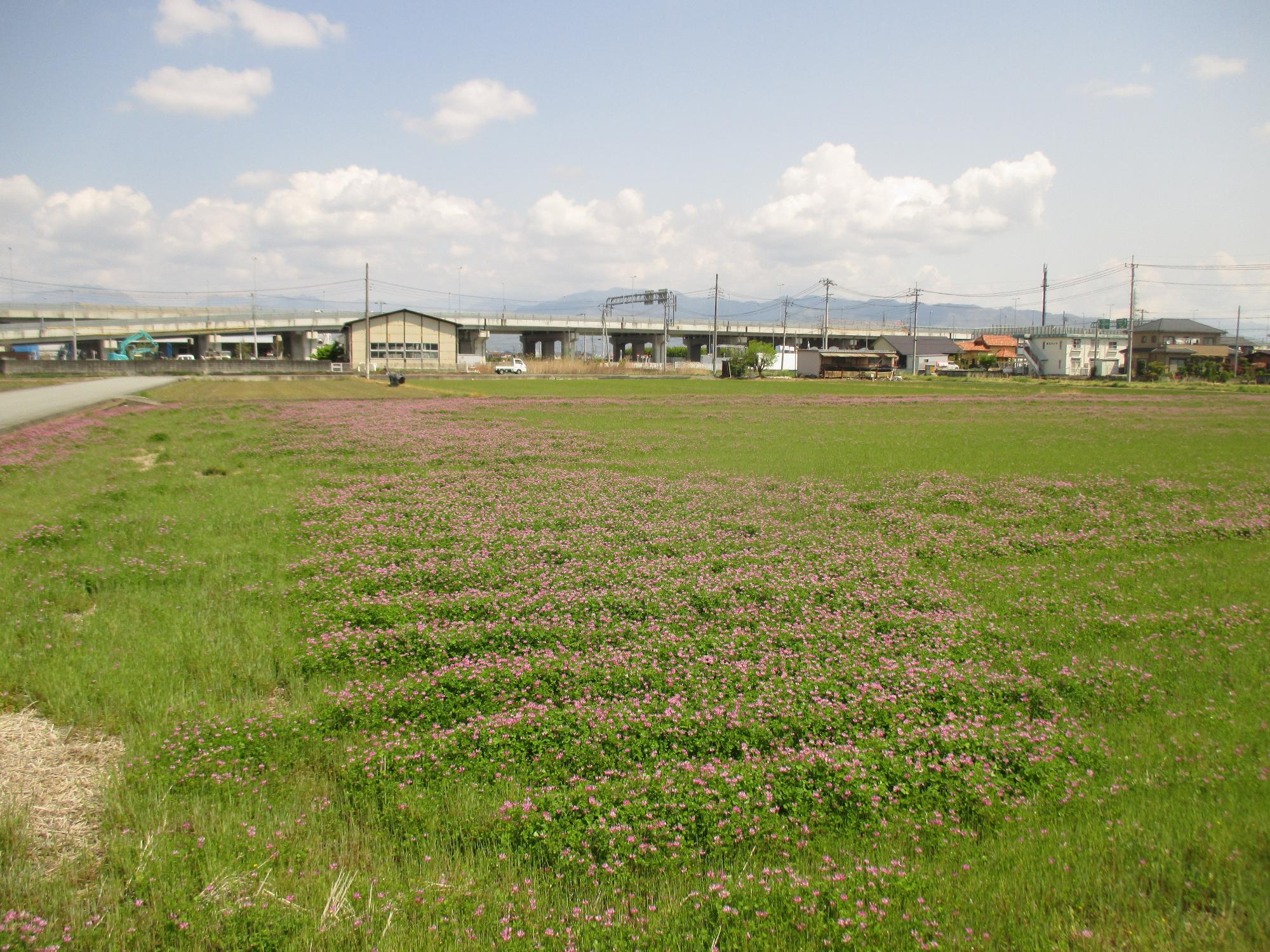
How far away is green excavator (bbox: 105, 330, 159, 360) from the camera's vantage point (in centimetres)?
12288

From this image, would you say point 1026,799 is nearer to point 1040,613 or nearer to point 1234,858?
point 1234,858

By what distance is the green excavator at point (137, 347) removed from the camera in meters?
123

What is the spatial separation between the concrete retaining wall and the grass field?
80.8 meters

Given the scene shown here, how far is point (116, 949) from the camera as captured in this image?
4180 mm

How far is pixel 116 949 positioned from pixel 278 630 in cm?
509

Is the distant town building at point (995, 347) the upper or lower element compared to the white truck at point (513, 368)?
upper

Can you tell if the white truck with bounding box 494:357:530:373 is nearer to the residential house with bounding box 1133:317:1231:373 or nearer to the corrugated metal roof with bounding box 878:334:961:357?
the corrugated metal roof with bounding box 878:334:961:357

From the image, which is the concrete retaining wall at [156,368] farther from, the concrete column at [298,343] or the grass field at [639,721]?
the grass field at [639,721]

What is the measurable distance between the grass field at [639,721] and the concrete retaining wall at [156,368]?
8081 cm

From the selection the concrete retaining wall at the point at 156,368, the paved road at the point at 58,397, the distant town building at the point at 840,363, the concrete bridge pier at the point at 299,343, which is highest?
the concrete bridge pier at the point at 299,343

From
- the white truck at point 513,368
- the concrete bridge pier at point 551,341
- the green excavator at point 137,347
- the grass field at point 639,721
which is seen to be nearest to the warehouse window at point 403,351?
the white truck at point 513,368

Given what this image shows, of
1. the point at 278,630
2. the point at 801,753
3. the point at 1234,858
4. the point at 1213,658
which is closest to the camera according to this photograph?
the point at 1234,858

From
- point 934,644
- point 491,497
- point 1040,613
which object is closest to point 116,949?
point 934,644

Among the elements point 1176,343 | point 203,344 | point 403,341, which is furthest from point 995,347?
point 203,344
